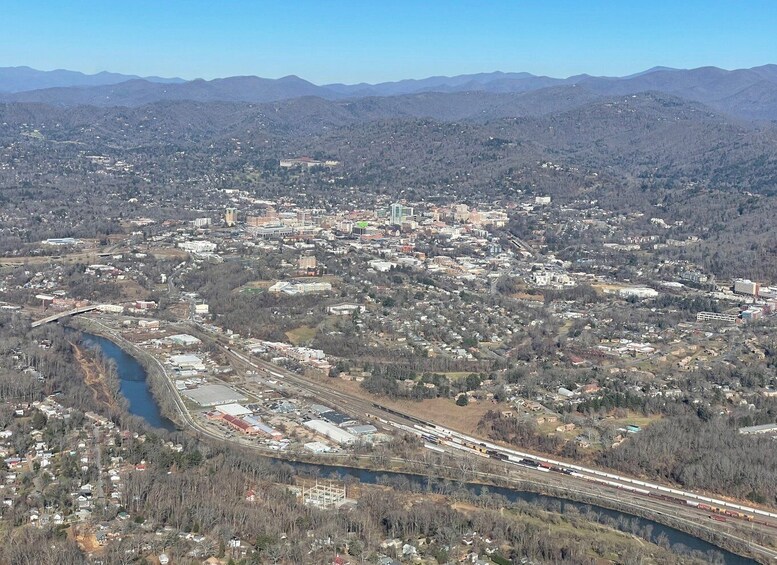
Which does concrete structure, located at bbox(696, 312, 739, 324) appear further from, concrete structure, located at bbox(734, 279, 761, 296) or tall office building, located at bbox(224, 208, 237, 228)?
tall office building, located at bbox(224, 208, 237, 228)

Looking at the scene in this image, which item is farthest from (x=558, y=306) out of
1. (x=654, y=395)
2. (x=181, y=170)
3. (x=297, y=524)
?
(x=181, y=170)

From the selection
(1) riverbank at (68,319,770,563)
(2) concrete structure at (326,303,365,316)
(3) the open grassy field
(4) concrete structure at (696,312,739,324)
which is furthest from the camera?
(4) concrete structure at (696,312,739,324)

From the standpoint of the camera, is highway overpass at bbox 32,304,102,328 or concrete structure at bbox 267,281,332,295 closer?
highway overpass at bbox 32,304,102,328

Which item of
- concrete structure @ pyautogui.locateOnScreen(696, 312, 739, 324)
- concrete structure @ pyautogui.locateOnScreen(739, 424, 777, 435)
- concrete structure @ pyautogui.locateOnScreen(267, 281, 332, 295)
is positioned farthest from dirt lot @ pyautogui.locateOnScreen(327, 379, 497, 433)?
concrete structure @ pyautogui.locateOnScreen(696, 312, 739, 324)

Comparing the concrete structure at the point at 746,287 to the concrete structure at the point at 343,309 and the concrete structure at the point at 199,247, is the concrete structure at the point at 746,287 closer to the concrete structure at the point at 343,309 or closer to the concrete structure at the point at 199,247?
the concrete structure at the point at 343,309

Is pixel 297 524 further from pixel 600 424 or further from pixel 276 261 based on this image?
pixel 276 261

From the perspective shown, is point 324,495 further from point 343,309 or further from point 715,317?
point 715,317
